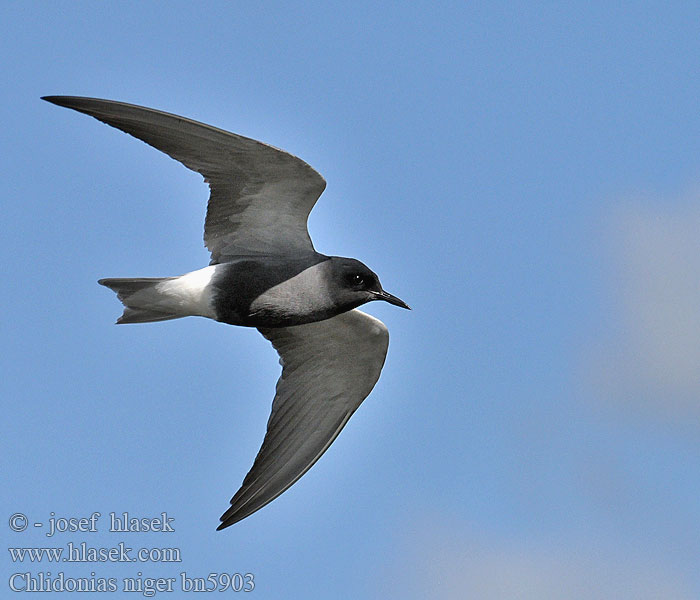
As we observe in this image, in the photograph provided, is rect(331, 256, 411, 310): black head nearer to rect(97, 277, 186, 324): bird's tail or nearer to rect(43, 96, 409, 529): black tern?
rect(43, 96, 409, 529): black tern

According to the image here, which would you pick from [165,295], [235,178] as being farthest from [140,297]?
[235,178]

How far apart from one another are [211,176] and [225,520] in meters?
4.29

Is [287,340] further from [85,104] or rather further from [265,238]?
[85,104]

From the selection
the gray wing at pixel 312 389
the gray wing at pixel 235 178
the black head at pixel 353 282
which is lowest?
the gray wing at pixel 312 389

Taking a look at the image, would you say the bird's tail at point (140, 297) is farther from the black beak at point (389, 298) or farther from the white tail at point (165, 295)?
the black beak at point (389, 298)

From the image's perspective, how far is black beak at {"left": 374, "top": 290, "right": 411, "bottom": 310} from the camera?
15636 millimetres

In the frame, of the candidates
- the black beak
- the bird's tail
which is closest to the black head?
the black beak

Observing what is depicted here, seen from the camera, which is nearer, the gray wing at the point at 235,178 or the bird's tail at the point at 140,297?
the gray wing at the point at 235,178

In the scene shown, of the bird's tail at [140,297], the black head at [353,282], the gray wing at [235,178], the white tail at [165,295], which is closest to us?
the gray wing at [235,178]

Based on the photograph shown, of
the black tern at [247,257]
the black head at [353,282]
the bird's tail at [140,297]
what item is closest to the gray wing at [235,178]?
the black tern at [247,257]

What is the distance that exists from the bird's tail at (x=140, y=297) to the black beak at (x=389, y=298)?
2432 millimetres

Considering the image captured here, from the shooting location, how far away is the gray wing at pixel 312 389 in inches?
672

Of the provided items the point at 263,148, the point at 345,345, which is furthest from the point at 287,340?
the point at 263,148

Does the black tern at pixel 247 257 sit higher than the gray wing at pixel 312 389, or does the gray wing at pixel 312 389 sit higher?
the black tern at pixel 247 257
